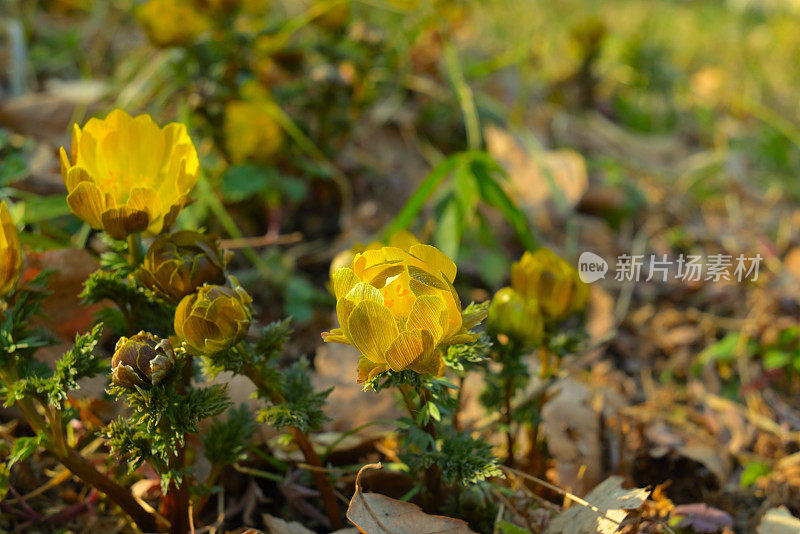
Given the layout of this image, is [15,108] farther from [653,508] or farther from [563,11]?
[563,11]

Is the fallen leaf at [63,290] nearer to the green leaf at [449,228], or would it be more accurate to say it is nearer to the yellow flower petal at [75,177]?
the yellow flower petal at [75,177]

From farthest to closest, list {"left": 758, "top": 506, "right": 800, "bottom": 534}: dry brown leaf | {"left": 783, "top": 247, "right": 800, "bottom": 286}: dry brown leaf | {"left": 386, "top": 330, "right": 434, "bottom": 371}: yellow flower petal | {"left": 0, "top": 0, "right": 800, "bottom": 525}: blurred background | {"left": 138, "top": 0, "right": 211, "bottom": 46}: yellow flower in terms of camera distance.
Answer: {"left": 783, "top": 247, "right": 800, "bottom": 286}: dry brown leaf → {"left": 138, "top": 0, "right": 211, "bottom": 46}: yellow flower → {"left": 0, "top": 0, "right": 800, "bottom": 525}: blurred background → {"left": 758, "top": 506, "right": 800, "bottom": 534}: dry brown leaf → {"left": 386, "top": 330, "right": 434, "bottom": 371}: yellow flower petal

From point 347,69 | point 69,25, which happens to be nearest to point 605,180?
point 347,69

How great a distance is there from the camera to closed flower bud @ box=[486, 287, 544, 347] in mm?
1174

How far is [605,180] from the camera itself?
290cm

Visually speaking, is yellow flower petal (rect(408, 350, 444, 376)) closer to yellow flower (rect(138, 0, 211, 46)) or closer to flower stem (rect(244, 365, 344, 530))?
flower stem (rect(244, 365, 344, 530))

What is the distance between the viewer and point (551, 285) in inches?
50.4

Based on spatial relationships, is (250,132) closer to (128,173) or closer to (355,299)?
(128,173)

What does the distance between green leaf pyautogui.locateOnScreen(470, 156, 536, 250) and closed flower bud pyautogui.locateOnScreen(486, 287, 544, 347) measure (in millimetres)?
728

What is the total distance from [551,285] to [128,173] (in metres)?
0.80

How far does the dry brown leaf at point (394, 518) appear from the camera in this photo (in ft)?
3.33

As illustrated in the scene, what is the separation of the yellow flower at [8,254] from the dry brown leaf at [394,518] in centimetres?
61

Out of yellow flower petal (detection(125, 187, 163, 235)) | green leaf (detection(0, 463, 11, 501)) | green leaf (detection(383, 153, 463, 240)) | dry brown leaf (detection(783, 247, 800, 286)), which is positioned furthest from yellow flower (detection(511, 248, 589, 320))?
dry brown leaf (detection(783, 247, 800, 286))

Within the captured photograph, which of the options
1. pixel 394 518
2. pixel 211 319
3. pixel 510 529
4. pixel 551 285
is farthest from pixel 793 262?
pixel 211 319
